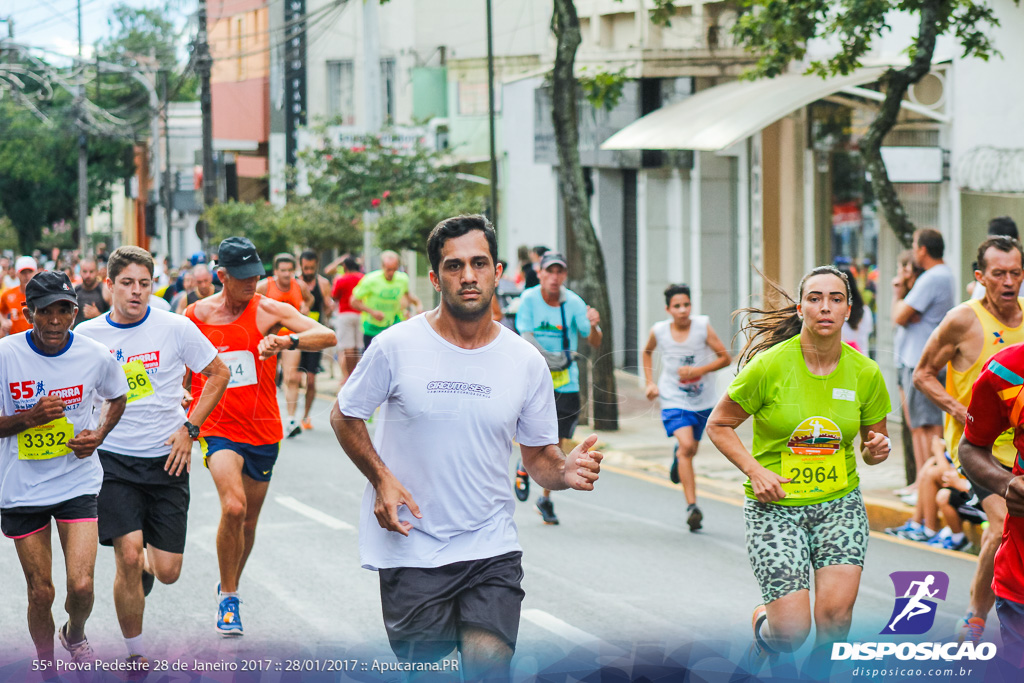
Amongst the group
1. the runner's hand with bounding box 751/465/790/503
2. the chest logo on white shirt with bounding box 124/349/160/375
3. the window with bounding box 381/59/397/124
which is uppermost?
the window with bounding box 381/59/397/124

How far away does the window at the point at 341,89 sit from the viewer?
128 ft

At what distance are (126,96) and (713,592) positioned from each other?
53.2 m

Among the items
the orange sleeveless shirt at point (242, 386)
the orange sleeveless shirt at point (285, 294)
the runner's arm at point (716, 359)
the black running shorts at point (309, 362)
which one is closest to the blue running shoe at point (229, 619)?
the orange sleeveless shirt at point (242, 386)

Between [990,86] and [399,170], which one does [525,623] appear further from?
[399,170]

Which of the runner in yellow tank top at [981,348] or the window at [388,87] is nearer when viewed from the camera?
the runner in yellow tank top at [981,348]

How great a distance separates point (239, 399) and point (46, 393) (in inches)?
58.9

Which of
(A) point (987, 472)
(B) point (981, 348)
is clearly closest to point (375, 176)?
(B) point (981, 348)

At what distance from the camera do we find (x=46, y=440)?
584 cm

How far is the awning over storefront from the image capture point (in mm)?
14703

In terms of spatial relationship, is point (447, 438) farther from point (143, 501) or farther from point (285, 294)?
point (285, 294)

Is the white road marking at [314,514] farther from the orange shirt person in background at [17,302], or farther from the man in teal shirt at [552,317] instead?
the orange shirt person in background at [17,302]

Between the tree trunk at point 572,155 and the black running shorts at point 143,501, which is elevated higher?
the tree trunk at point 572,155

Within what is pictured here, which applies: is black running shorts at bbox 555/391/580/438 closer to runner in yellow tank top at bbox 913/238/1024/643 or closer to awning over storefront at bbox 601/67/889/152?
runner in yellow tank top at bbox 913/238/1024/643

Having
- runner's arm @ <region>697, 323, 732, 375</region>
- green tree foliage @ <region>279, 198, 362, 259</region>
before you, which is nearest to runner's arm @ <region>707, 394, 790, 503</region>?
runner's arm @ <region>697, 323, 732, 375</region>
